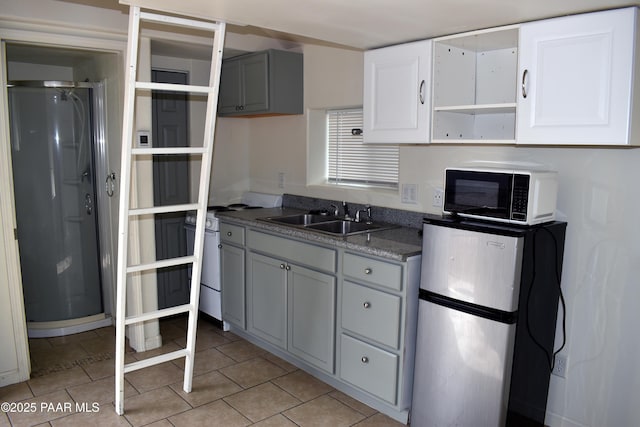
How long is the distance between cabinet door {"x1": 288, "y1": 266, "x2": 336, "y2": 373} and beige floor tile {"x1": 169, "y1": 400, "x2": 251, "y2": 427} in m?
0.60

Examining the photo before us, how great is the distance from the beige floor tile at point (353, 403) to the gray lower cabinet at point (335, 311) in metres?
0.03

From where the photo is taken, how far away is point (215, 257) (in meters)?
4.02

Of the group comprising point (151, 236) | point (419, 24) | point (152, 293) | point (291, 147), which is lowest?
point (152, 293)

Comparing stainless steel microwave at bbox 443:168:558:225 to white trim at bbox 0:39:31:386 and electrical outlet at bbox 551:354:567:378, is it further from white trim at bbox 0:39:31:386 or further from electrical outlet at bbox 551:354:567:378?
white trim at bbox 0:39:31:386

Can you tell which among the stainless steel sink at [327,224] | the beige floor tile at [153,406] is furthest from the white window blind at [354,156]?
the beige floor tile at [153,406]

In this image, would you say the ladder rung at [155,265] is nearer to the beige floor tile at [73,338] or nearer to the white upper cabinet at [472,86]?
the beige floor tile at [73,338]

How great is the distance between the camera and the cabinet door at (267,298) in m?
3.39

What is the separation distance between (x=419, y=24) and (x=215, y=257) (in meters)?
2.41

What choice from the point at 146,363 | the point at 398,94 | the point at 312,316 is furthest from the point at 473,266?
the point at 146,363

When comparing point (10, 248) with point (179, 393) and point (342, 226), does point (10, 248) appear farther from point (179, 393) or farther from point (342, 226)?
point (342, 226)

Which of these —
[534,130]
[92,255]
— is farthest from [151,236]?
[534,130]

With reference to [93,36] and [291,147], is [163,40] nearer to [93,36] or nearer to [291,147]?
[93,36]

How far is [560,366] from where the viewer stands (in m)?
2.62

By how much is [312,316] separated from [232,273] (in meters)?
0.95
